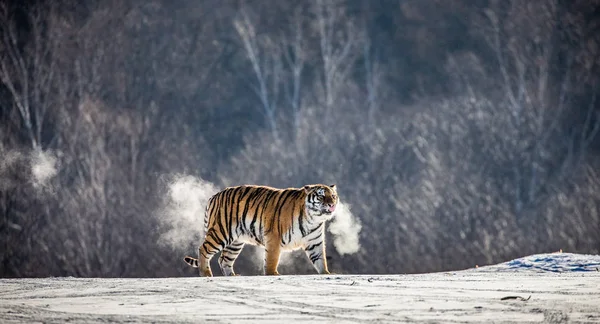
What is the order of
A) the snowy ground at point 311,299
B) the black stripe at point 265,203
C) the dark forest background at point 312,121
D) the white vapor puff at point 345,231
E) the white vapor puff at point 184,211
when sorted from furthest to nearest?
the dark forest background at point 312,121 → the white vapor puff at point 345,231 → the white vapor puff at point 184,211 → the black stripe at point 265,203 → the snowy ground at point 311,299

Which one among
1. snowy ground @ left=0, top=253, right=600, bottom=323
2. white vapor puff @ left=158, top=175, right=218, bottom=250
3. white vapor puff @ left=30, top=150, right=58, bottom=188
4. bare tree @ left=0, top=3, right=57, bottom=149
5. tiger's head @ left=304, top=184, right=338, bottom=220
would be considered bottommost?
snowy ground @ left=0, top=253, right=600, bottom=323

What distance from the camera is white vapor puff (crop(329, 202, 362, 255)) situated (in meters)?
20.9

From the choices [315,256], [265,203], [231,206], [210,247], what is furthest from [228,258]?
[315,256]

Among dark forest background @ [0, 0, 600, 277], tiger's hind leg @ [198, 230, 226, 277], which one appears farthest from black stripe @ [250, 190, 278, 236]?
dark forest background @ [0, 0, 600, 277]

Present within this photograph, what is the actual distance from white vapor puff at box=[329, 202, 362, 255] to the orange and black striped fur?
29.5 ft

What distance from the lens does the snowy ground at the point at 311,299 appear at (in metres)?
5.71

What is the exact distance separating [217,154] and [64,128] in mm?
4252

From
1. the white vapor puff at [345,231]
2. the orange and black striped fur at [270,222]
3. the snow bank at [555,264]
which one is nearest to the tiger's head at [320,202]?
the orange and black striped fur at [270,222]

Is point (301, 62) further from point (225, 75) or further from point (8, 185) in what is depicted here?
point (8, 185)

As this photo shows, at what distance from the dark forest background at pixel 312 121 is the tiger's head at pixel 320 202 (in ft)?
35.8

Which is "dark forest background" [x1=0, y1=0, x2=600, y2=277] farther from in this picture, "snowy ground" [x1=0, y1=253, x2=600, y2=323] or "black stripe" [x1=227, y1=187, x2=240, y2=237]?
"snowy ground" [x1=0, y1=253, x2=600, y2=323]

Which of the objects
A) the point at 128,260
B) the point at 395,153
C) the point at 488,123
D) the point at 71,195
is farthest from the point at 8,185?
the point at 488,123

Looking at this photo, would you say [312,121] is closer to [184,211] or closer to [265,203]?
[184,211]

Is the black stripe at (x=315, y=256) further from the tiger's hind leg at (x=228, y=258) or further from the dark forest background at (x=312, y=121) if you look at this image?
the dark forest background at (x=312, y=121)
